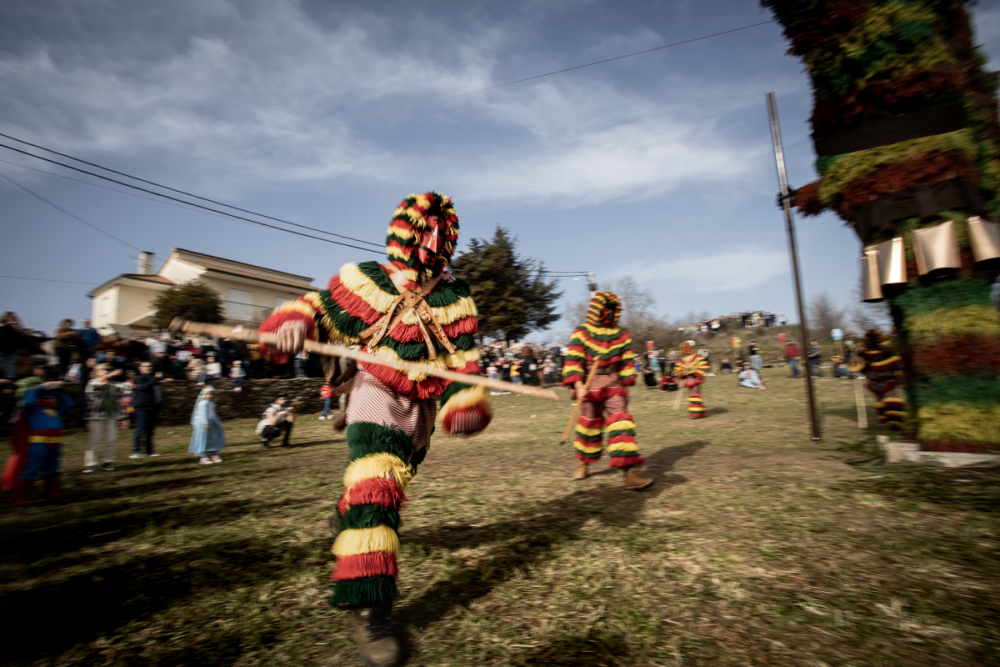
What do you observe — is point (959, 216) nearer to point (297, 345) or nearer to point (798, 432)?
point (798, 432)

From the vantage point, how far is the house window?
36406mm

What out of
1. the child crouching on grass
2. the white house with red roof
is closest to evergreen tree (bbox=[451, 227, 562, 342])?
the white house with red roof

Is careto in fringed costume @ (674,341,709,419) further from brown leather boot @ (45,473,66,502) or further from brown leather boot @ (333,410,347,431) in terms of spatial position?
brown leather boot @ (45,473,66,502)

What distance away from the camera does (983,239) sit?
4723mm

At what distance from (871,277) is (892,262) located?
29 centimetres

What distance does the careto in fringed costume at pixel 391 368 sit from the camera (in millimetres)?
2426

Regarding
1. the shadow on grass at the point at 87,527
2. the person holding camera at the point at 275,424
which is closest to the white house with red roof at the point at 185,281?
the person holding camera at the point at 275,424

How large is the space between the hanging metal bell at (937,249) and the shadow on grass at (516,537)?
3178 mm

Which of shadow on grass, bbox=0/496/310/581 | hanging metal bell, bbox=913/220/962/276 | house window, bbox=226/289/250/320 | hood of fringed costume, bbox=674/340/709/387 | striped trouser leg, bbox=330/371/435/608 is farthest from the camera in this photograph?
house window, bbox=226/289/250/320

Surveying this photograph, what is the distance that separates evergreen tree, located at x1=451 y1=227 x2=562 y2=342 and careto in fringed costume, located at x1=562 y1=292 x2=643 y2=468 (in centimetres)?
2145

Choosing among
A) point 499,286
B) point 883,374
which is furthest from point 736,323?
point 883,374

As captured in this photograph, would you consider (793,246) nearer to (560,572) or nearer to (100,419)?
(560,572)

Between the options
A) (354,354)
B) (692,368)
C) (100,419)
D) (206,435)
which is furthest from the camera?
(692,368)

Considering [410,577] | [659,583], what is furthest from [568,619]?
[410,577]
